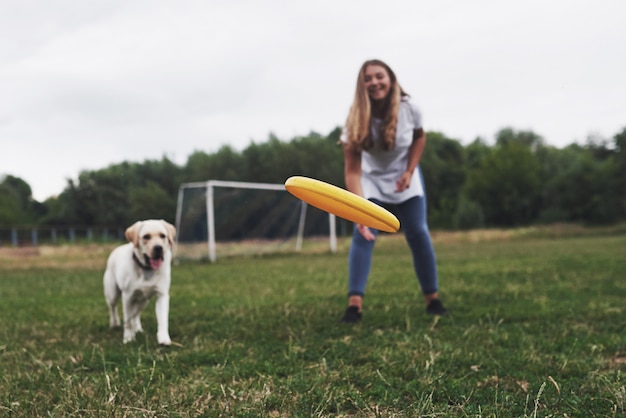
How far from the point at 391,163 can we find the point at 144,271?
6.29 feet

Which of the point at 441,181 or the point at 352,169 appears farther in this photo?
the point at 441,181

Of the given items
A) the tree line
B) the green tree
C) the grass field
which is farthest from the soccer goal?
the green tree

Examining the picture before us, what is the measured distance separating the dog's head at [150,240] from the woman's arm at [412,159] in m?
1.67

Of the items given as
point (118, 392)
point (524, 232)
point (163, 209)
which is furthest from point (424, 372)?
point (163, 209)

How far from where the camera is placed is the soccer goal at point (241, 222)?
1543 cm

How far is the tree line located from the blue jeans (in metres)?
20.9

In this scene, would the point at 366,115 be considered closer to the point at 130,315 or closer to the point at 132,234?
the point at 132,234

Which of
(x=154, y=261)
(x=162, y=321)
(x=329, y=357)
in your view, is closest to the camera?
(x=329, y=357)

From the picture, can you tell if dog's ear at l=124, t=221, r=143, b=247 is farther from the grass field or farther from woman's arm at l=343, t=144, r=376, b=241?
woman's arm at l=343, t=144, r=376, b=241

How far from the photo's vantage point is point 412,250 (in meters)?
4.59

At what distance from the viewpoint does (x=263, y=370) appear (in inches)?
116

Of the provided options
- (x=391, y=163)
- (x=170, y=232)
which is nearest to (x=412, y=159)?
(x=391, y=163)

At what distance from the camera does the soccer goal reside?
15.4 metres

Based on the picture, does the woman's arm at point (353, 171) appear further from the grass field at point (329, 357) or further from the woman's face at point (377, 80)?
the grass field at point (329, 357)
